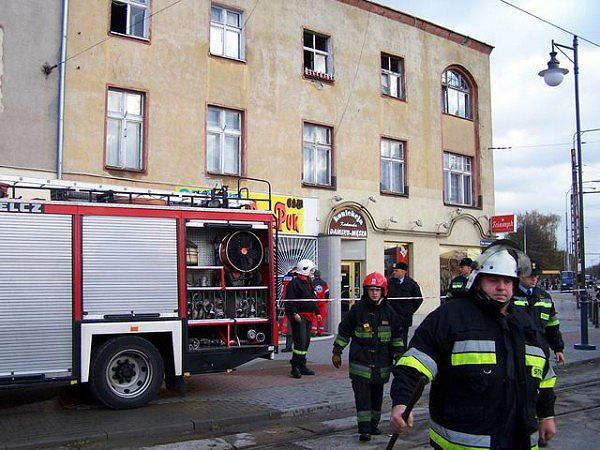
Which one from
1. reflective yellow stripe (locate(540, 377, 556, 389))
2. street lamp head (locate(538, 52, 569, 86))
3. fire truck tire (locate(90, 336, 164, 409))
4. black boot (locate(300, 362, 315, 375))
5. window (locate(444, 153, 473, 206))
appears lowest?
→ black boot (locate(300, 362, 315, 375))

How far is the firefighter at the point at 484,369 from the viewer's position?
3389mm

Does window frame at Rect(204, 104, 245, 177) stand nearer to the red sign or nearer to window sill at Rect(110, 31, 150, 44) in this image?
window sill at Rect(110, 31, 150, 44)

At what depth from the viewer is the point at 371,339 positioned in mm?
6961

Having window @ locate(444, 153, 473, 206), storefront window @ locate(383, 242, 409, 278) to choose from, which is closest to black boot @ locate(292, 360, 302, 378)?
storefront window @ locate(383, 242, 409, 278)

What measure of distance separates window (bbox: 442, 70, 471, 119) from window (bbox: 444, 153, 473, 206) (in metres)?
1.59

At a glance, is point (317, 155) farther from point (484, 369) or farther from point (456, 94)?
point (484, 369)

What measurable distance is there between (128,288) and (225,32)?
33.7 feet

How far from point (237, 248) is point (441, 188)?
13578 millimetres

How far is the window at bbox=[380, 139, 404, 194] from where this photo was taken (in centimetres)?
2047

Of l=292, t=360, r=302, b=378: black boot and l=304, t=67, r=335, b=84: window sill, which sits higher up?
l=304, t=67, r=335, b=84: window sill

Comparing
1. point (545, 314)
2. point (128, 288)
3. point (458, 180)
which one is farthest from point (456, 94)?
point (128, 288)

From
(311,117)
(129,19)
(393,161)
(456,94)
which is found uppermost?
(456,94)

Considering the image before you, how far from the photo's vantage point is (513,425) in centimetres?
341

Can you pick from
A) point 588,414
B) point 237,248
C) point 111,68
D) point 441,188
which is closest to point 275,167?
point 111,68
